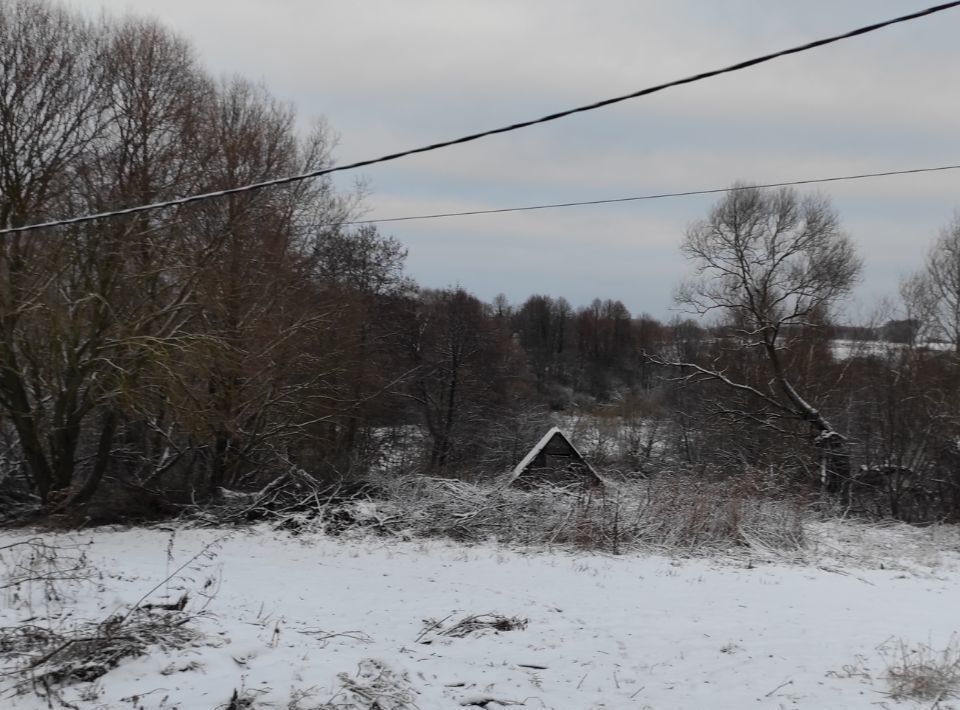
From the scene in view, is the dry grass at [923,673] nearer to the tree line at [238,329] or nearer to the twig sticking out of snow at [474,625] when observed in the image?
the twig sticking out of snow at [474,625]

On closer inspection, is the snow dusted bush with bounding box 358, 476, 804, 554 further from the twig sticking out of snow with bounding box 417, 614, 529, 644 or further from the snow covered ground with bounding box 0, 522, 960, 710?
the twig sticking out of snow with bounding box 417, 614, 529, 644

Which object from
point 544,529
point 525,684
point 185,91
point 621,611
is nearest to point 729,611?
point 621,611

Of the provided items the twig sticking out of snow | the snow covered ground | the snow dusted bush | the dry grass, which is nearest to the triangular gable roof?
the snow dusted bush

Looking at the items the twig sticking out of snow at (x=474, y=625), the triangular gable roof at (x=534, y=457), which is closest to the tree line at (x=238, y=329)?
the triangular gable roof at (x=534, y=457)

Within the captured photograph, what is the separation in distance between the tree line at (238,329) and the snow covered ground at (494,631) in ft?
11.2

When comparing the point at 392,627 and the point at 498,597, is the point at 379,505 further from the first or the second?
the point at 392,627

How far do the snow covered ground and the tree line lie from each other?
3.41 metres

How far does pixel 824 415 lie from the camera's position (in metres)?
28.1

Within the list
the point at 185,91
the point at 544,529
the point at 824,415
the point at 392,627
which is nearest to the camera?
the point at 392,627

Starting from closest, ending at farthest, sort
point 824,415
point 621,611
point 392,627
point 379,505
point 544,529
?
point 392,627, point 621,611, point 544,529, point 379,505, point 824,415

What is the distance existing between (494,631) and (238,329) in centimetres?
1208

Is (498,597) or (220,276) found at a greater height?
(220,276)

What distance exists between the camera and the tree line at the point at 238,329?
13.4 meters

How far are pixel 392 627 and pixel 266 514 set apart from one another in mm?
7878
